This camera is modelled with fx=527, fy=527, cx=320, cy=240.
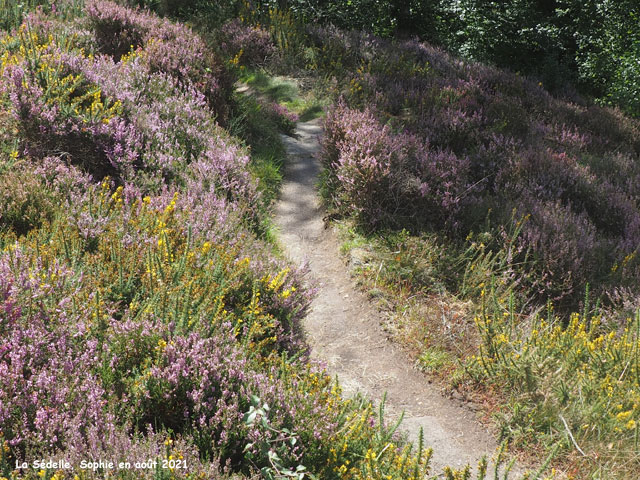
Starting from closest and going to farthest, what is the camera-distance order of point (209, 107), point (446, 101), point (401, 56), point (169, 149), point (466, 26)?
point (169, 149)
point (209, 107)
point (446, 101)
point (401, 56)
point (466, 26)

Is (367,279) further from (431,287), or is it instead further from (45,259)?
(45,259)

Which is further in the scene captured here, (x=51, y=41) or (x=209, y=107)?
(x=209, y=107)

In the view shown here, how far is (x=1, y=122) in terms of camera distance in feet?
18.0

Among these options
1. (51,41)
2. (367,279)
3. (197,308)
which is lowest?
(367,279)

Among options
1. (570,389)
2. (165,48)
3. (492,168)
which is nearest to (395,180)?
(492,168)

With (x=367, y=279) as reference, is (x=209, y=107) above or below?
above

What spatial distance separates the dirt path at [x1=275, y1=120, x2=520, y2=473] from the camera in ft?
12.8

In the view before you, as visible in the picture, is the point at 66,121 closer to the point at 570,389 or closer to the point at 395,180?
the point at 395,180

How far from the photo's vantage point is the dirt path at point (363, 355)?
12.8 feet

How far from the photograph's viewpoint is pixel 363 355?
4672 millimetres

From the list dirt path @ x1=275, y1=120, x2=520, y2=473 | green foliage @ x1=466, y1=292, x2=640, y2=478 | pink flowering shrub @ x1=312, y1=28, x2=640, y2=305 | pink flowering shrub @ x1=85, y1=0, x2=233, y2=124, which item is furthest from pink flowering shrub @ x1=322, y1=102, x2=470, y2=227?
pink flowering shrub @ x1=85, y1=0, x2=233, y2=124

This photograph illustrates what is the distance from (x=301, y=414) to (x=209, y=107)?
5.69m

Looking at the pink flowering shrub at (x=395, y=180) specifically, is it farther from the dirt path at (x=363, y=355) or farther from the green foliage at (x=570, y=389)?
the green foliage at (x=570, y=389)

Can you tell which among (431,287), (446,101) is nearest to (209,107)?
(446,101)
